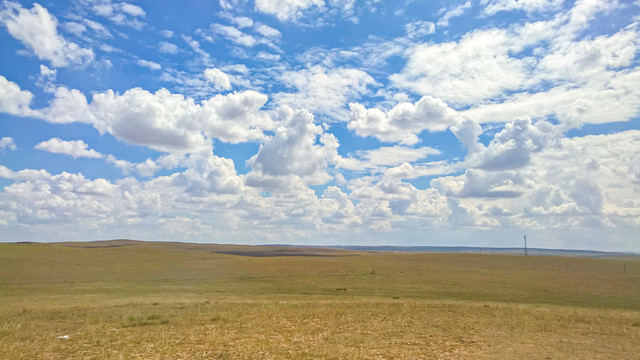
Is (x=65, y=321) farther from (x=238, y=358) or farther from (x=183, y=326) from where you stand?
(x=238, y=358)

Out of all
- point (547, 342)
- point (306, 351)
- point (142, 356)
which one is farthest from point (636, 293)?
point (142, 356)

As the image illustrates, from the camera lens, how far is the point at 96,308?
3406 cm

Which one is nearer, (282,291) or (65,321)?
(65,321)

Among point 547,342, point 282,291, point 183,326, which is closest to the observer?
point 547,342

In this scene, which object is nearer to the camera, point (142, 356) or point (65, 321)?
point (142, 356)

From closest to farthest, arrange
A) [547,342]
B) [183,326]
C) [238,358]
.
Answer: [238,358]
[547,342]
[183,326]

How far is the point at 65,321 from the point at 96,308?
20.7 ft

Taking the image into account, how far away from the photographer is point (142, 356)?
64.1ft

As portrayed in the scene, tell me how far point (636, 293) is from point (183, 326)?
58.9 metres

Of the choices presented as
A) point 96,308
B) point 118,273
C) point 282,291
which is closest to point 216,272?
point 118,273

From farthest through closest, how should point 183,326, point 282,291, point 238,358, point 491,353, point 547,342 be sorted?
point 282,291 → point 183,326 → point 547,342 → point 491,353 → point 238,358

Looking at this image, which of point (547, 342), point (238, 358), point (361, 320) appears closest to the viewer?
point (238, 358)

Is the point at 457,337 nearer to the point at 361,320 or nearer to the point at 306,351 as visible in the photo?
the point at 361,320

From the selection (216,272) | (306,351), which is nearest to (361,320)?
(306,351)
